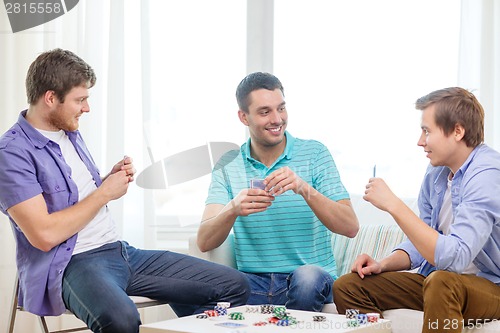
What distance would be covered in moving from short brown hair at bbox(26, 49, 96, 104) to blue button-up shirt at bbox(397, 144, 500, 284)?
1.28m

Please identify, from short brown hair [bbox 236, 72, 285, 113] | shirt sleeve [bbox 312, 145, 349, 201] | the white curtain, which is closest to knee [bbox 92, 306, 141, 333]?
shirt sleeve [bbox 312, 145, 349, 201]

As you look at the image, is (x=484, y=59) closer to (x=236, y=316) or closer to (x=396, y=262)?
(x=396, y=262)

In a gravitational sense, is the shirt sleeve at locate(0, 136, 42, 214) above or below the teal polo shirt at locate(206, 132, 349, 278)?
above

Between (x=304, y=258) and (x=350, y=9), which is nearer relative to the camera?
(x=304, y=258)

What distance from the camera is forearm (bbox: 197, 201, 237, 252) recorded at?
275 centimetres

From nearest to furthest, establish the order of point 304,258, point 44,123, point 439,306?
1. point 439,306
2. point 44,123
3. point 304,258

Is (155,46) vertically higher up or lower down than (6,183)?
higher up

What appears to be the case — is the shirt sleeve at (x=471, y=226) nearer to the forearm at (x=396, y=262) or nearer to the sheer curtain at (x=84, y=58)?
the forearm at (x=396, y=262)

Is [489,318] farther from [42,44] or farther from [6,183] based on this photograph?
[42,44]

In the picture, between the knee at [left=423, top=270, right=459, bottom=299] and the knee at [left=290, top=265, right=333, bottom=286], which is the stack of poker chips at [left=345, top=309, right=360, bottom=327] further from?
the knee at [left=290, top=265, right=333, bottom=286]

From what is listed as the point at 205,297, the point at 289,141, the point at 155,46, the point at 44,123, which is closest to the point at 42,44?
the point at 155,46

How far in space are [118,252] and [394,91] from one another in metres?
1.88

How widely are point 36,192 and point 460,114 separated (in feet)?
4.39

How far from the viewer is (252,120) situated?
294cm
